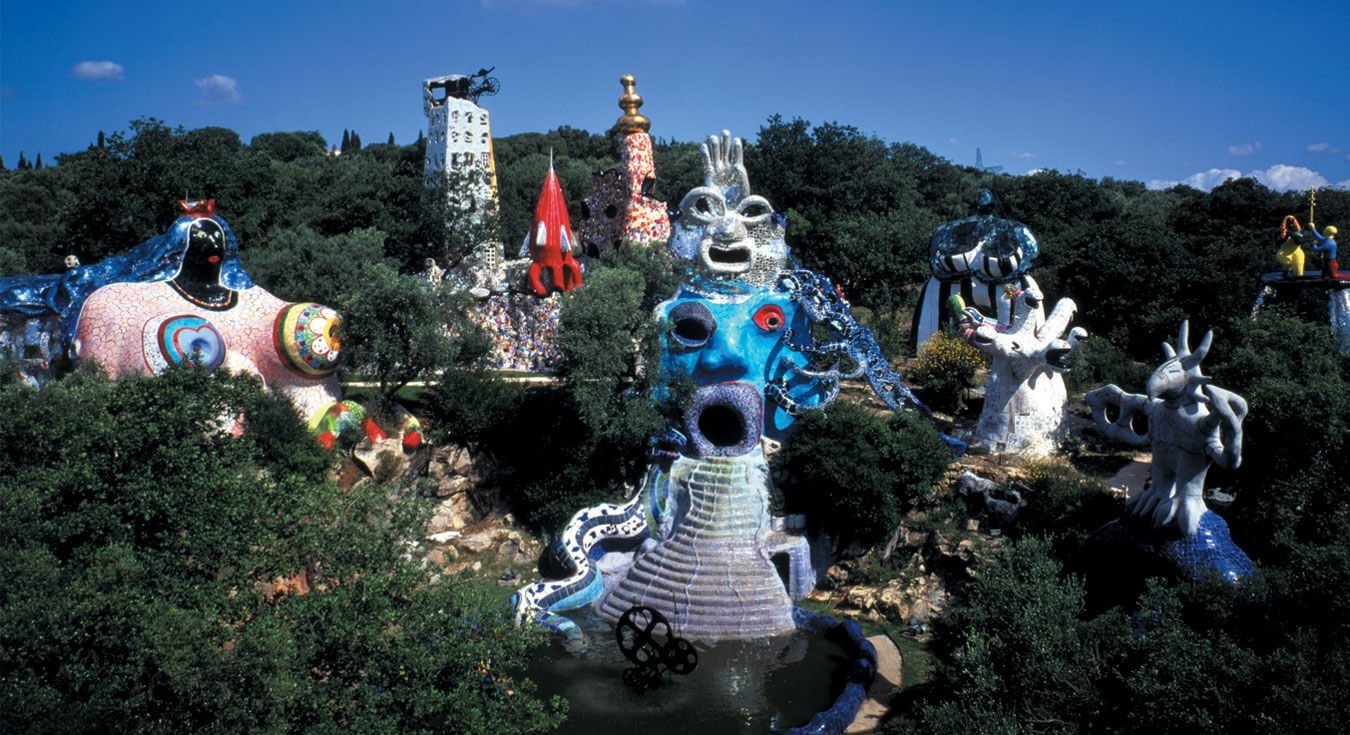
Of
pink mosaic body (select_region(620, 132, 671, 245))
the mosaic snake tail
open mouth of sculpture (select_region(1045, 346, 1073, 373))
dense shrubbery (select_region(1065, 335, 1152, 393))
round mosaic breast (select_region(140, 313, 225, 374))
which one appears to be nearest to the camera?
the mosaic snake tail

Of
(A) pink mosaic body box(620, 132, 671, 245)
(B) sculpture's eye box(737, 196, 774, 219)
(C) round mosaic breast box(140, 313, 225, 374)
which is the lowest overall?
(C) round mosaic breast box(140, 313, 225, 374)

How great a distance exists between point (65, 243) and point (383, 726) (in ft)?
110

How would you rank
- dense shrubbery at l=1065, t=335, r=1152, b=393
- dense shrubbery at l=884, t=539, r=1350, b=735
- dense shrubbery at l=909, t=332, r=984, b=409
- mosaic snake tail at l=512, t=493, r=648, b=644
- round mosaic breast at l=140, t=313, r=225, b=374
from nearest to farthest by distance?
1. dense shrubbery at l=884, t=539, r=1350, b=735
2. mosaic snake tail at l=512, t=493, r=648, b=644
3. round mosaic breast at l=140, t=313, r=225, b=374
4. dense shrubbery at l=909, t=332, r=984, b=409
5. dense shrubbery at l=1065, t=335, r=1152, b=393

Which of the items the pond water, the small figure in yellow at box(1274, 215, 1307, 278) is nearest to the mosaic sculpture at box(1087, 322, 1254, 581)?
the pond water

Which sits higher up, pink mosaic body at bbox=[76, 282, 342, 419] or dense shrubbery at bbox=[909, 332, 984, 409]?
pink mosaic body at bbox=[76, 282, 342, 419]

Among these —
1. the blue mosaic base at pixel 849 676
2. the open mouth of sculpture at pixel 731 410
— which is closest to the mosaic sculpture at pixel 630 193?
the open mouth of sculpture at pixel 731 410

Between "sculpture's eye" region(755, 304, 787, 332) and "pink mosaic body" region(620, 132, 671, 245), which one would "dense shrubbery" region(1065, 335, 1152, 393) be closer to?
"sculpture's eye" region(755, 304, 787, 332)

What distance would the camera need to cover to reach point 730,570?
758 inches

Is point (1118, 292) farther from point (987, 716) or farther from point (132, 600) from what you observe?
point (132, 600)

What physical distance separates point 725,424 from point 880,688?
768 centimetres

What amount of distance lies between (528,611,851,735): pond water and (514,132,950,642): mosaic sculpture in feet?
2.85

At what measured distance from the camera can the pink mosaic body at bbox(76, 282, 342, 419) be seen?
778 inches

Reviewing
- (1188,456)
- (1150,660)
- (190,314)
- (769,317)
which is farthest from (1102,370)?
(190,314)

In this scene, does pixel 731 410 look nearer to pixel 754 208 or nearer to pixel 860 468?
pixel 860 468
